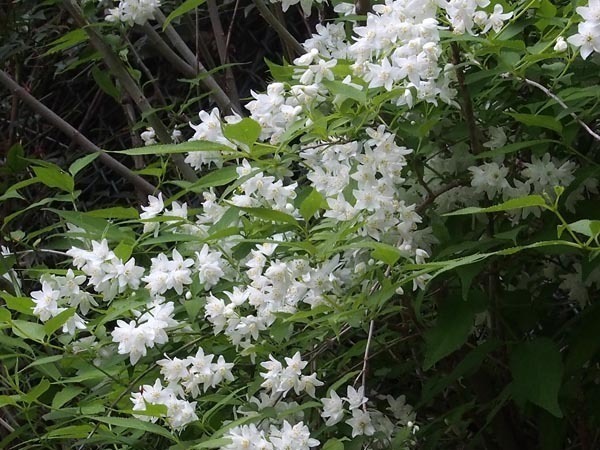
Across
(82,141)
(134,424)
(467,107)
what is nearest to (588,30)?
(467,107)

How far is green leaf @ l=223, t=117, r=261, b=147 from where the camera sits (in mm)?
1211

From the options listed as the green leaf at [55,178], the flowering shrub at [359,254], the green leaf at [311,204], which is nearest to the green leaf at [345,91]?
the flowering shrub at [359,254]

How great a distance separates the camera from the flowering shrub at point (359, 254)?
1.22 meters

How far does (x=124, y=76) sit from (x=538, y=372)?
46.8 inches

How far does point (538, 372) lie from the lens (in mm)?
1324

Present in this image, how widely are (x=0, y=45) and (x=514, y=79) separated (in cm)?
196

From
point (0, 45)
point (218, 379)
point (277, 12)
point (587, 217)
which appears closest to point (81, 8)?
point (277, 12)

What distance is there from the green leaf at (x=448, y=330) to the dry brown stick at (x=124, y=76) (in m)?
0.86

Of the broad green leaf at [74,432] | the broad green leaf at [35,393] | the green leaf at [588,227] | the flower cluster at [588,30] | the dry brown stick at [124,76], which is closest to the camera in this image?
the green leaf at [588,227]

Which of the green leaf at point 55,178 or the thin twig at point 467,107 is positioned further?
the green leaf at point 55,178

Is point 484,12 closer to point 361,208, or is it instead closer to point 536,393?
point 361,208

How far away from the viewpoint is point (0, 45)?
9.30 feet

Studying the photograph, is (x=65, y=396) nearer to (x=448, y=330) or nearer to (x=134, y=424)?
(x=134, y=424)

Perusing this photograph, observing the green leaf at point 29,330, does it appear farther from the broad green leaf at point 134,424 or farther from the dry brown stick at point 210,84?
the dry brown stick at point 210,84
